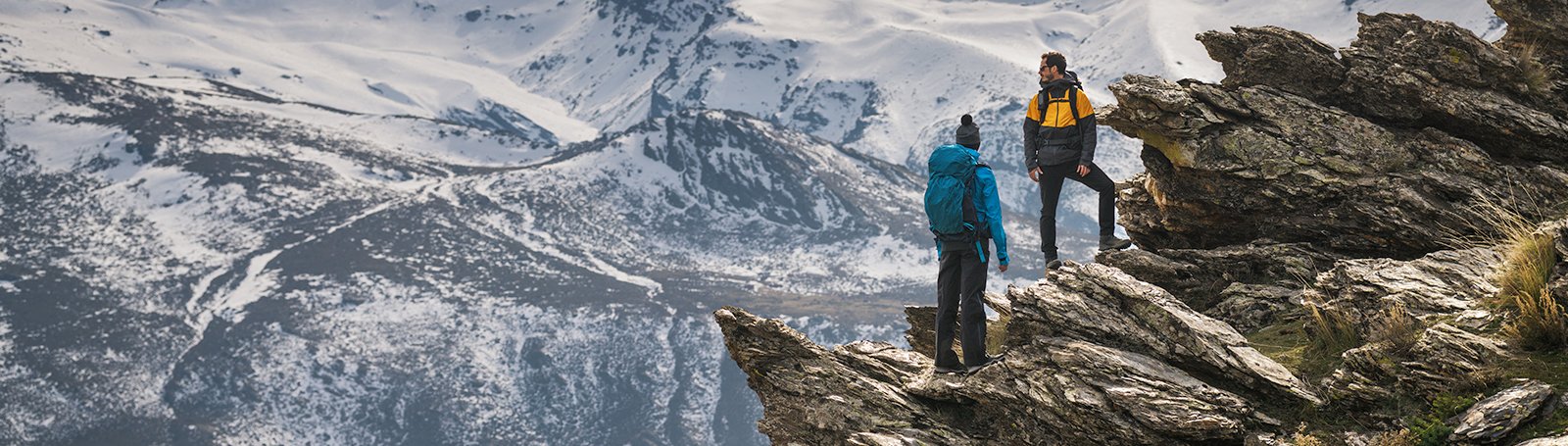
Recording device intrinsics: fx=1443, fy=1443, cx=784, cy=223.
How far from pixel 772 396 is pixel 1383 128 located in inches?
439

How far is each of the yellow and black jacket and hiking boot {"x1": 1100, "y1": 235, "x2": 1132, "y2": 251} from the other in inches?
87.1

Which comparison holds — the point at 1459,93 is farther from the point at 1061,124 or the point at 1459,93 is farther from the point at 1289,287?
the point at 1061,124

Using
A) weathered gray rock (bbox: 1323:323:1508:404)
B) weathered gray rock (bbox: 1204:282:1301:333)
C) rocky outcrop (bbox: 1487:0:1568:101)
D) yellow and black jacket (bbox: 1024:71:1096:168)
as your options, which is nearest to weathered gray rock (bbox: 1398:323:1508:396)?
weathered gray rock (bbox: 1323:323:1508:404)

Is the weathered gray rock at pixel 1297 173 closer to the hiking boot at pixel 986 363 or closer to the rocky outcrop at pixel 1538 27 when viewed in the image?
the rocky outcrop at pixel 1538 27

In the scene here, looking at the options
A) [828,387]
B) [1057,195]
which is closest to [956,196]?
[828,387]

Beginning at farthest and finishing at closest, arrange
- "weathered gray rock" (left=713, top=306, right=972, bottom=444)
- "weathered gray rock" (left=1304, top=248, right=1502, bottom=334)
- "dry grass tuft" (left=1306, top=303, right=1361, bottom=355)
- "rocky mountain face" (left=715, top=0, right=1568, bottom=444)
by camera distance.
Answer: "weathered gray rock" (left=713, top=306, right=972, bottom=444)
"dry grass tuft" (left=1306, top=303, right=1361, bottom=355)
"weathered gray rock" (left=1304, top=248, right=1502, bottom=334)
"rocky mountain face" (left=715, top=0, right=1568, bottom=444)

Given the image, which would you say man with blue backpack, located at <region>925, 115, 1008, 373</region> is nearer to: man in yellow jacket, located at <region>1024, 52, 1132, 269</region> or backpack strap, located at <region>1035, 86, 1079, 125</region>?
man in yellow jacket, located at <region>1024, 52, 1132, 269</region>

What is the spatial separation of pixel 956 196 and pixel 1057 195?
6216 millimetres

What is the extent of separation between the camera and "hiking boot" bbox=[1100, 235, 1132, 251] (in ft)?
88.7

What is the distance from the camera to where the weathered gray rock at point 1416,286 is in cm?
1888

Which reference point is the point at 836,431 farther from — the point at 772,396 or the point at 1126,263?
the point at 1126,263

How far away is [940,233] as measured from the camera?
21.6m

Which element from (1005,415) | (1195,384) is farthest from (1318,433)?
(1005,415)

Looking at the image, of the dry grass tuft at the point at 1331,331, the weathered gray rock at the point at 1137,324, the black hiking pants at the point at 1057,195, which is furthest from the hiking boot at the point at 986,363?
the black hiking pants at the point at 1057,195
